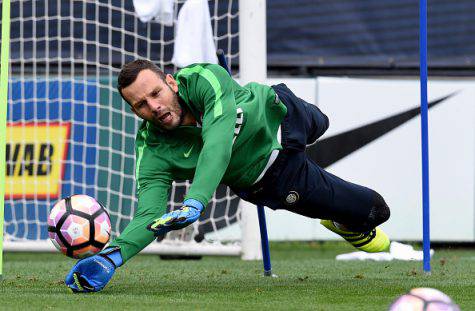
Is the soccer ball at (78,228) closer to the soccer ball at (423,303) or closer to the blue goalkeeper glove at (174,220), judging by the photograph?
the blue goalkeeper glove at (174,220)

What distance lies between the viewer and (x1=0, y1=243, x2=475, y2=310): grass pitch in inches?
191

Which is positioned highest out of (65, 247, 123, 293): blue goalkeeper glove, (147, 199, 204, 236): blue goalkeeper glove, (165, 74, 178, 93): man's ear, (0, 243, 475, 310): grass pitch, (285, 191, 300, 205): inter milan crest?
(165, 74, 178, 93): man's ear

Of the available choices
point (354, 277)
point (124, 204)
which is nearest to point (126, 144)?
point (124, 204)

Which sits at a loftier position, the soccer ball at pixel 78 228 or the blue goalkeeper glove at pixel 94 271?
the soccer ball at pixel 78 228

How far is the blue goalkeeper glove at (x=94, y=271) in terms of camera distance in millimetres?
5309

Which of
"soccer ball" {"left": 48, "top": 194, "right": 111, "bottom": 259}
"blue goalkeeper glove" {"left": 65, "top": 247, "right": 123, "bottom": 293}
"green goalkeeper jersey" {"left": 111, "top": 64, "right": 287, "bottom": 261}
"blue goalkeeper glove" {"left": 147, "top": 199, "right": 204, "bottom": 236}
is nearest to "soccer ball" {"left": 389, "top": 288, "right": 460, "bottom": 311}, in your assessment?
"blue goalkeeper glove" {"left": 147, "top": 199, "right": 204, "bottom": 236}

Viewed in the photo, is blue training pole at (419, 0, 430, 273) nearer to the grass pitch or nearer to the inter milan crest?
the grass pitch

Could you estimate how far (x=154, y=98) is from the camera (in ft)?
17.4

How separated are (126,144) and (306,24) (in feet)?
10.1

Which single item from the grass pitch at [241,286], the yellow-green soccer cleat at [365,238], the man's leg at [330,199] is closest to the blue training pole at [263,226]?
the grass pitch at [241,286]

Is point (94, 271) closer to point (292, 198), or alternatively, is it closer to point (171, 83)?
point (171, 83)

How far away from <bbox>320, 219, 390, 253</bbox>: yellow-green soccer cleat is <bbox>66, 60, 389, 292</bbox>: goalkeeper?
14 cm

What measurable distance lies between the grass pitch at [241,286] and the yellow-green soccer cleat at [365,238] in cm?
21

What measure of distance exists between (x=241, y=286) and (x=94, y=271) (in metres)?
0.95
